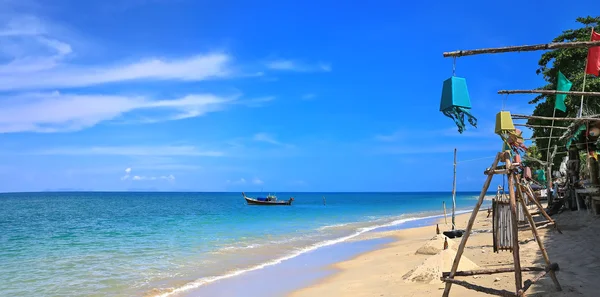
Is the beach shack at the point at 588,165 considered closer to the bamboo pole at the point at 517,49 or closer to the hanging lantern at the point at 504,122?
the hanging lantern at the point at 504,122

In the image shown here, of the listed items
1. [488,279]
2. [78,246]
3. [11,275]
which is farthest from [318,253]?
[78,246]

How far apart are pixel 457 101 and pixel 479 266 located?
17.1 feet

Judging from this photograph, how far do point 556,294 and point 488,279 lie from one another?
1.90 metres

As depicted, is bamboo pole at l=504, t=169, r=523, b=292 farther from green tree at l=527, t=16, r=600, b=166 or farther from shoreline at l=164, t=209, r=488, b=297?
green tree at l=527, t=16, r=600, b=166

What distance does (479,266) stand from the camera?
10.1 m

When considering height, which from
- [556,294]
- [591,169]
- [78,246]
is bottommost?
[78,246]

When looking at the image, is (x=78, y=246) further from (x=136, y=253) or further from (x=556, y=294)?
(x=556, y=294)

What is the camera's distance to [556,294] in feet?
23.7

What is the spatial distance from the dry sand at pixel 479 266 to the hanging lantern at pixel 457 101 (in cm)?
326

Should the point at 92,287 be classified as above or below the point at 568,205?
below

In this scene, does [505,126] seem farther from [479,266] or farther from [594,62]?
[594,62]

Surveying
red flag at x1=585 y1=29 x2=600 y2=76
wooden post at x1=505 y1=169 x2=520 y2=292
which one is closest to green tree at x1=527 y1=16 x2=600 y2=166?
red flag at x1=585 y1=29 x2=600 y2=76

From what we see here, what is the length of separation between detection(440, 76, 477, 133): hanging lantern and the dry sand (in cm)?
326

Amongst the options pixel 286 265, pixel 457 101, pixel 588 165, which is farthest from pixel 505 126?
pixel 588 165
